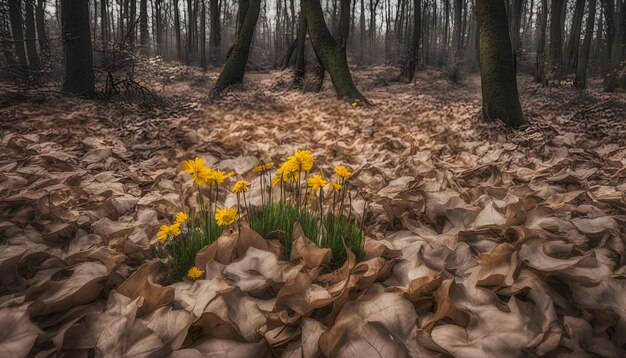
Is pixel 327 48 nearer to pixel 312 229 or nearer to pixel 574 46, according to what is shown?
pixel 312 229

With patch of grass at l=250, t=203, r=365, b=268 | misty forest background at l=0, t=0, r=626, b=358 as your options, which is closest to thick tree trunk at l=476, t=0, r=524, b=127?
misty forest background at l=0, t=0, r=626, b=358

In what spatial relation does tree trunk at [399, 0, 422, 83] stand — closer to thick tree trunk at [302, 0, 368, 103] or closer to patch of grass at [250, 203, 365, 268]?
thick tree trunk at [302, 0, 368, 103]

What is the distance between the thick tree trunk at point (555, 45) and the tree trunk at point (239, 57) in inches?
294

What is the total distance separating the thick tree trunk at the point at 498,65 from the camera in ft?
11.3

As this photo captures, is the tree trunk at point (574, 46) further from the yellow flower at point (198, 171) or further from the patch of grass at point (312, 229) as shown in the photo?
the yellow flower at point (198, 171)

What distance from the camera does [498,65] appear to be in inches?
137

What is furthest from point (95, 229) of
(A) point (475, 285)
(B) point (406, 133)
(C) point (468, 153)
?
(B) point (406, 133)

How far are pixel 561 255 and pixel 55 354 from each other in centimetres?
139

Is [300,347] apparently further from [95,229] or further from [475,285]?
[95,229]

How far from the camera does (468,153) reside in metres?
2.86

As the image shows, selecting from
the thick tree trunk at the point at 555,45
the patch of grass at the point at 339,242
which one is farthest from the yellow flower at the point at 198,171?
the thick tree trunk at the point at 555,45

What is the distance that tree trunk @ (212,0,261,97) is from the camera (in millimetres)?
6238

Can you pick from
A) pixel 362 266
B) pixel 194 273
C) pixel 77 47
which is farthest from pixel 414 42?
pixel 194 273

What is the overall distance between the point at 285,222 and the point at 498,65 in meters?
3.05
